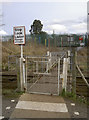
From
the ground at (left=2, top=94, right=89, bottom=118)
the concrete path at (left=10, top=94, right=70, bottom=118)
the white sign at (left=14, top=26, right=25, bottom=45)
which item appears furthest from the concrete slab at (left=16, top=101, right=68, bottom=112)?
the white sign at (left=14, top=26, right=25, bottom=45)

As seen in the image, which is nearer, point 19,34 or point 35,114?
point 35,114

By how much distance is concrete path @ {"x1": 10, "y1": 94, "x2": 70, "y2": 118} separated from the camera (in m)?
3.35

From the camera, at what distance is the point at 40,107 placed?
3777mm

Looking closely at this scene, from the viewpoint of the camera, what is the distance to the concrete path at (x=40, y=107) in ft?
11.0

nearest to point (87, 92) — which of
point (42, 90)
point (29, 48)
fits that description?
point (42, 90)

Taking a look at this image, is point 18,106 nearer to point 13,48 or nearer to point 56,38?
point 13,48

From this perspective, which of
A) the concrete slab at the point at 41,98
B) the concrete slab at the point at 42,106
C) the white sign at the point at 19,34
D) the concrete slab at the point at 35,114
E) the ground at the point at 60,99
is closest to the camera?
the concrete slab at the point at 35,114

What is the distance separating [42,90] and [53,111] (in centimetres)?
168

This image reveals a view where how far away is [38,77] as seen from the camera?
693 cm

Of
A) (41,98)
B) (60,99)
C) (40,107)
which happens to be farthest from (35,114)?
(60,99)

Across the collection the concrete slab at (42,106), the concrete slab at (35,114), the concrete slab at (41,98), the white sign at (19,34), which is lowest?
the concrete slab at (35,114)

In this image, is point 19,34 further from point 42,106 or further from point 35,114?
point 35,114

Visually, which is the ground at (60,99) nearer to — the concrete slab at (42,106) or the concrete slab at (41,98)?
the concrete slab at (41,98)

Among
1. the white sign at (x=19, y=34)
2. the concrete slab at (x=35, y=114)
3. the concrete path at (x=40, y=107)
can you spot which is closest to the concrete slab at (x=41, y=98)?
the concrete path at (x=40, y=107)
